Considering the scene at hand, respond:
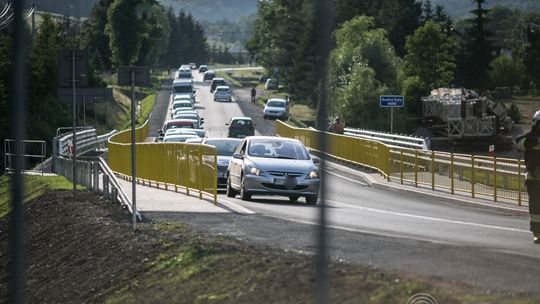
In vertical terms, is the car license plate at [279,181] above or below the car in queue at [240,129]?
above

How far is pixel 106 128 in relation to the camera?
69.5 metres

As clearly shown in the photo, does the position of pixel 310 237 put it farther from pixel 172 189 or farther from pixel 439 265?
pixel 172 189

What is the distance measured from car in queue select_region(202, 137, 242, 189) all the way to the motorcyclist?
16.8 meters

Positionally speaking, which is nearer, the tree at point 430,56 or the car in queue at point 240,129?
the car in queue at point 240,129

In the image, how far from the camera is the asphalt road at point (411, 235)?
37.3 ft

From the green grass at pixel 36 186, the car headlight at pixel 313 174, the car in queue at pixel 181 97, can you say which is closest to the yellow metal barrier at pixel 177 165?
the green grass at pixel 36 186

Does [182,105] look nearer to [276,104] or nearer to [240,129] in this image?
[276,104]

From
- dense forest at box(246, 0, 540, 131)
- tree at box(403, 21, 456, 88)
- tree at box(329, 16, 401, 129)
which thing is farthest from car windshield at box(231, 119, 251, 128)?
tree at box(403, 21, 456, 88)

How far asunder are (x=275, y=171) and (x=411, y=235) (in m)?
10.2

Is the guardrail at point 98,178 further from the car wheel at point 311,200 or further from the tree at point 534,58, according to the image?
the tree at point 534,58

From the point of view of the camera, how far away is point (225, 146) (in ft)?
113

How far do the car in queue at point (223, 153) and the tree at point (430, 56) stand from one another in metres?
62.0

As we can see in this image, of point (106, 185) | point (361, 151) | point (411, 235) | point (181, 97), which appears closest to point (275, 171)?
point (106, 185)

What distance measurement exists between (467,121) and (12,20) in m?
68.2
